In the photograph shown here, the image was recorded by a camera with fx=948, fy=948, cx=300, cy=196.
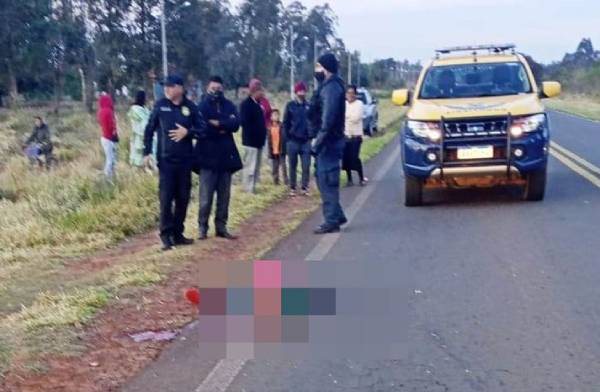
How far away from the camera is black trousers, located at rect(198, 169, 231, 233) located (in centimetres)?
1084

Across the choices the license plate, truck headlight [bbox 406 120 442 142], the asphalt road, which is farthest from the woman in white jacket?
the license plate

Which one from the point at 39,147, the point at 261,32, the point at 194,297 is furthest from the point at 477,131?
the point at 261,32

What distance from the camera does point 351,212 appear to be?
517 inches

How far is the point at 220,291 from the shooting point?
6.93 m

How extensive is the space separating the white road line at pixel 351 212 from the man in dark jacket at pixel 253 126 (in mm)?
1744

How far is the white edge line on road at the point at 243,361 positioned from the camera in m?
5.80

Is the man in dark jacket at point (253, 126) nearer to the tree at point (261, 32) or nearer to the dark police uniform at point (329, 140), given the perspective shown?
the dark police uniform at point (329, 140)

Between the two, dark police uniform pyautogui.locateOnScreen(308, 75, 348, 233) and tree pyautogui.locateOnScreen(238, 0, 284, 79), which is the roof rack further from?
tree pyautogui.locateOnScreen(238, 0, 284, 79)

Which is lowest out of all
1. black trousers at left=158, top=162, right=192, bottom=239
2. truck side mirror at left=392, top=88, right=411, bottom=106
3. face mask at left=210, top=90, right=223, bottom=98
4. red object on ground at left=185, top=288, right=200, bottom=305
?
red object on ground at left=185, top=288, right=200, bottom=305

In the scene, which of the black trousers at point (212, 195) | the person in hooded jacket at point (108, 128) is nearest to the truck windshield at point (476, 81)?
the black trousers at point (212, 195)

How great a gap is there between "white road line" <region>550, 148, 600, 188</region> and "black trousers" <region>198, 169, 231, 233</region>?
6.82m

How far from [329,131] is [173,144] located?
197 centimetres

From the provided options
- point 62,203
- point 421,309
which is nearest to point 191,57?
point 62,203

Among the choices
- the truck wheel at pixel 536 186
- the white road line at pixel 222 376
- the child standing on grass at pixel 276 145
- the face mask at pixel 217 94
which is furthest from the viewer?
the child standing on grass at pixel 276 145
